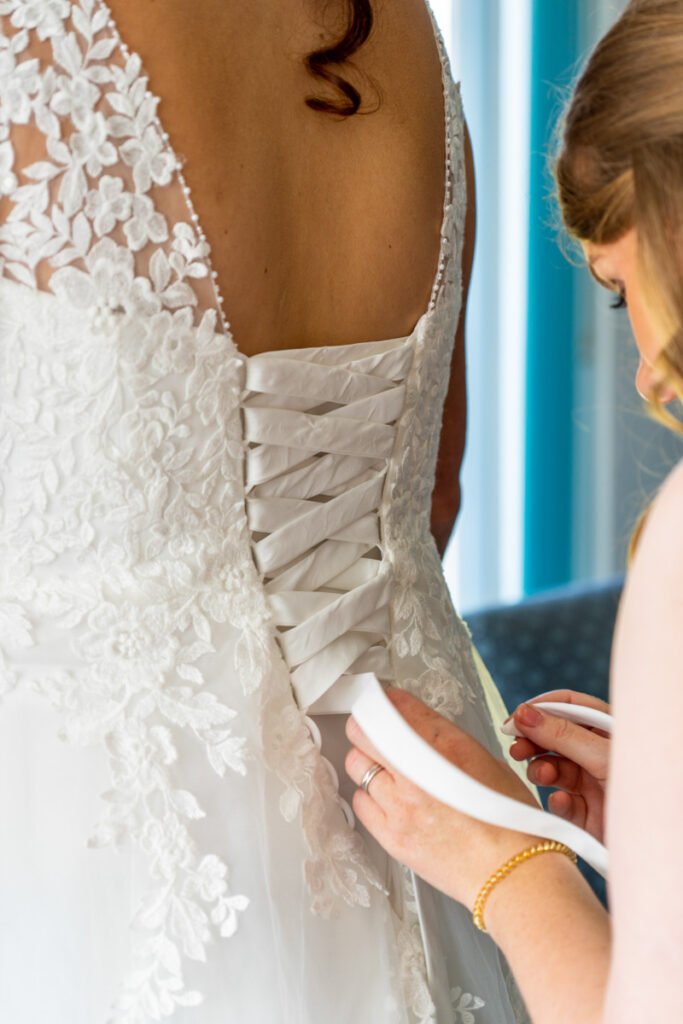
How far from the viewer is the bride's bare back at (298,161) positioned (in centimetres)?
105

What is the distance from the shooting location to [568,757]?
1206mm

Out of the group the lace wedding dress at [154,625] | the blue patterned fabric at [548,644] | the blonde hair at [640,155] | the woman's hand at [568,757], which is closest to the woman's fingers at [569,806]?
the woman's hand at [568,757]

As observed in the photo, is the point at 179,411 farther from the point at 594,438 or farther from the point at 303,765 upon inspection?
the point at 594,438

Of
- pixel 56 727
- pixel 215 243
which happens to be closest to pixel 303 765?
pixel 56 727

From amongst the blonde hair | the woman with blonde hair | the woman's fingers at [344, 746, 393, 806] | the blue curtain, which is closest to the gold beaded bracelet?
the woman with blonde hair

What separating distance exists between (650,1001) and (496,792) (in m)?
0.22

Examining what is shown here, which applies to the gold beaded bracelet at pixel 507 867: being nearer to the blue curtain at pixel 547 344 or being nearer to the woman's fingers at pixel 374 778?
the woman's fingers at pixel 374 778

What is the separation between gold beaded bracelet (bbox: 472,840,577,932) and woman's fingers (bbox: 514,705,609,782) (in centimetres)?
25

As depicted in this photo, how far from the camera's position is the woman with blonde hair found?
2.41 ft

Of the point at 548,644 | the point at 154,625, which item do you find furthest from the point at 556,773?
the point at 548,644

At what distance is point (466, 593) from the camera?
12.7 ft

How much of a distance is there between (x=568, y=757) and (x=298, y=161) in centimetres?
60

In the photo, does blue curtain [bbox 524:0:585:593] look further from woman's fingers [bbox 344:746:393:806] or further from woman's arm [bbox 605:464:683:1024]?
woman's arm [bbox 605:464:683:1024]

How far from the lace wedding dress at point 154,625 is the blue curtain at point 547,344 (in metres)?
2.70
